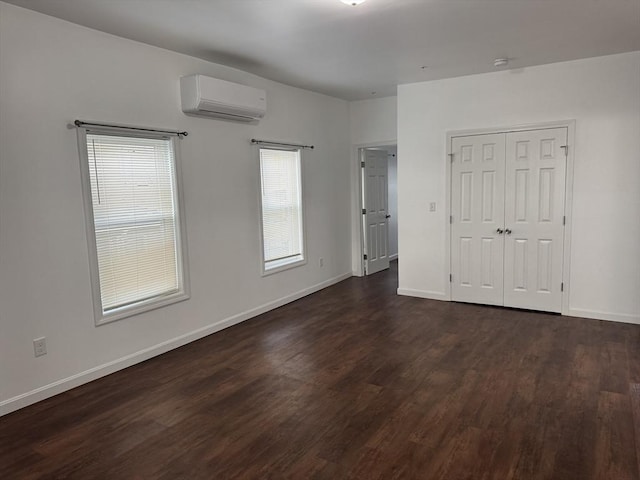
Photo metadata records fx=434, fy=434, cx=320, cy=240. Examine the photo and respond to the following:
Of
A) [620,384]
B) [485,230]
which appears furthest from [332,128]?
[620,384]

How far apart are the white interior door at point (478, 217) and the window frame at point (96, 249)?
315 cm

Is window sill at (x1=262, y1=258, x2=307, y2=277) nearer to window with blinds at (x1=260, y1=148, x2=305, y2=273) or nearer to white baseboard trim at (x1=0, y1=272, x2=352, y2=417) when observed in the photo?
window with blinds at (x1=260, y1=148, x2=305, y2=273)

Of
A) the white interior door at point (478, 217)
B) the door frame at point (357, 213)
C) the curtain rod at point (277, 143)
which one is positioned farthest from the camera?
the door frame at point (357, 213)

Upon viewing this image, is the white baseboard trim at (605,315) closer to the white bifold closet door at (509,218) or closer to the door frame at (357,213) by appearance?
the white bifold closet door at (509,218)

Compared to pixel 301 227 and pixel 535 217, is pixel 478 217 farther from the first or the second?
pixel 301 227

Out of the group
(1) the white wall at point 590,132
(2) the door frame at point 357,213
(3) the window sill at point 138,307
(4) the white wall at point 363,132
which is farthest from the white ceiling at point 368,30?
(3) the window sill at point 138,307

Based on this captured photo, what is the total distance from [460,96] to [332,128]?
6.16ft

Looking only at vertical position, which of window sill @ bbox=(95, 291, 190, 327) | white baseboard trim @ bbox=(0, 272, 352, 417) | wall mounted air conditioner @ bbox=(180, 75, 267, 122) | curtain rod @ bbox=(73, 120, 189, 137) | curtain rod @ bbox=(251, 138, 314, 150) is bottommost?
white baseboard trim @ bbox=(0, 272, 352, 417)

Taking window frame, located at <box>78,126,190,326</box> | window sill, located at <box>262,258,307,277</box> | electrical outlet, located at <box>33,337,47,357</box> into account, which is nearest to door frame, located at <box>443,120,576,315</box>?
window sill, located at <box>262,258,307,277</box>

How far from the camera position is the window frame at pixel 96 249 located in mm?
3294

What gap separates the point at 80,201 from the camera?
3266mm

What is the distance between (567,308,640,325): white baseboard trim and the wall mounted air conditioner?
3974mm

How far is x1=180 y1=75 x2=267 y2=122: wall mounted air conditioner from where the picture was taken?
3.88m

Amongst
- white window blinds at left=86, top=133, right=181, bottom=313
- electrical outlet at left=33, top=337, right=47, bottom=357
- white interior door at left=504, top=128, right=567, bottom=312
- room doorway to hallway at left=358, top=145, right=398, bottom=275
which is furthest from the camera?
room doorway to hallway at left=358, top=145, right=398, bottom=275
